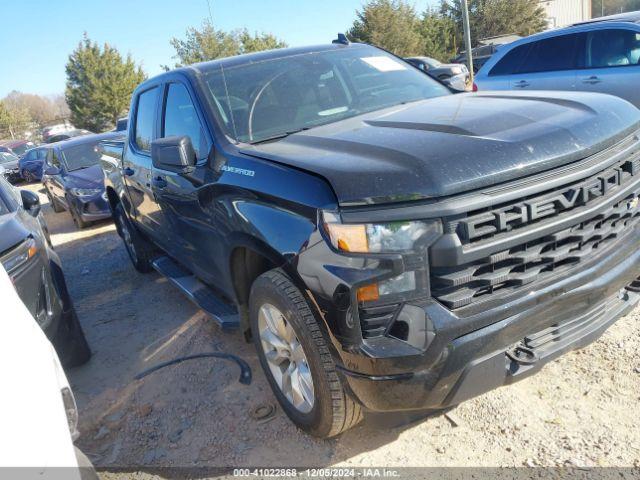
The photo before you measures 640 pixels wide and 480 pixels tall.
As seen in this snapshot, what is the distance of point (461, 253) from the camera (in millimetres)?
1998

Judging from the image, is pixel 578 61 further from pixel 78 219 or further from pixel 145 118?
pixel 78 219

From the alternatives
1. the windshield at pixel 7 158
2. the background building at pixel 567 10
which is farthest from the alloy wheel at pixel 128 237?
the background building at pixel 567 10

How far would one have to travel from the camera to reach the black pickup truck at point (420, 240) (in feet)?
6.70

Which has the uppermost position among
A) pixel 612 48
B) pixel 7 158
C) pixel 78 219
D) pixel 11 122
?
pixel 11 122

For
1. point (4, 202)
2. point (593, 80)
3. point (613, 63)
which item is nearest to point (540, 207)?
point (4, 202)

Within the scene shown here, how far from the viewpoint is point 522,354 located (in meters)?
2.24

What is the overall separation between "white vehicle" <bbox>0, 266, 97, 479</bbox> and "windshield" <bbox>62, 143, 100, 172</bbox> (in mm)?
9092

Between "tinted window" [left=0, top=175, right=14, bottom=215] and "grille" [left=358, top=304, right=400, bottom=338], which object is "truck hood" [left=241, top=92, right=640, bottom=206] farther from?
"tinted window" [left=0, top=175, right=14, bottom=215]

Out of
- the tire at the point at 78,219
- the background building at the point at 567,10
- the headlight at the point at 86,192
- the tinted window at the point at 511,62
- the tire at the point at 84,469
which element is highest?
the background building at the point at 567,10

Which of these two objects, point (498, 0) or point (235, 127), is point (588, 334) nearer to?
point (235, 127)

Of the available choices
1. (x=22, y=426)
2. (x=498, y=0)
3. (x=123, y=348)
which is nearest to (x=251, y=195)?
(x=22, y=426)

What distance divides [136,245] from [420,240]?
4412 millimetres

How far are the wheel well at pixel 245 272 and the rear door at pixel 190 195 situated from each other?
0.19m

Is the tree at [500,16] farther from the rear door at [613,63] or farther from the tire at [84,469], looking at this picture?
the tire at [84,469]
